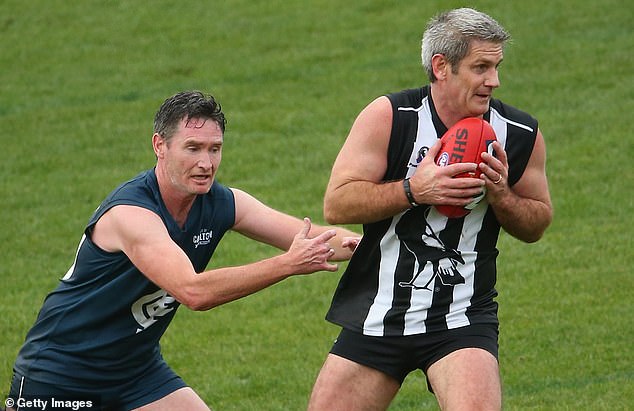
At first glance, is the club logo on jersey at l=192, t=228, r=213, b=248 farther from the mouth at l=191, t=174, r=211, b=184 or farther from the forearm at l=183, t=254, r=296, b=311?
the forearm at l=183, t=254, r=296, b=311

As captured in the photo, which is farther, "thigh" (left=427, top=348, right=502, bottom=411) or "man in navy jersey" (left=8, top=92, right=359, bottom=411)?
"man in navy jersey" (left=8, top=92, right=359, bottom=411)

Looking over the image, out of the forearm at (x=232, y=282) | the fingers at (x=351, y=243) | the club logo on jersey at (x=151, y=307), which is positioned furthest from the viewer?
the fingers at (x=351, y=243)

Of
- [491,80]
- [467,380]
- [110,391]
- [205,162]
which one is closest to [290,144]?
[110,391]

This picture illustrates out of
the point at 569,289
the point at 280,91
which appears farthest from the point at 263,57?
the point at 569,289

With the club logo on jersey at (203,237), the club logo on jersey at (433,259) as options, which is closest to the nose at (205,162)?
the club logo on jersey at (203,237)

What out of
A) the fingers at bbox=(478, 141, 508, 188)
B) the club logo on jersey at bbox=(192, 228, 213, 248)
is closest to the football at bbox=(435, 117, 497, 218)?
the fingers at bbox=(478, 141, 508, 188)

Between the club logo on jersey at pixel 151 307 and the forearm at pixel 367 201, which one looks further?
the club logo on jersey at pixel 151 307

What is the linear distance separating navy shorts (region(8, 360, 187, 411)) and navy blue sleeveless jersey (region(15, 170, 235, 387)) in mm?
31

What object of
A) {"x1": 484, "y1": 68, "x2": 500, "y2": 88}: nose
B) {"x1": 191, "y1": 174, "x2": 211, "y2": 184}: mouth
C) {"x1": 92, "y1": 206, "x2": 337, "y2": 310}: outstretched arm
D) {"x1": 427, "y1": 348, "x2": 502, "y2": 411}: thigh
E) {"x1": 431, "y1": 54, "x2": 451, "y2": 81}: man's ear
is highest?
{"x1": 431, "y1": 54, "x2": 451, "y2": 81}: man's ear

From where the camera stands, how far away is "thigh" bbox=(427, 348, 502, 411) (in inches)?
204

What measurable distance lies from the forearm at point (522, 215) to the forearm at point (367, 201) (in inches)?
17.5

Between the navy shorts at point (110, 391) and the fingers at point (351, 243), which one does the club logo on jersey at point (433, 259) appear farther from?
the navy shorts at point (110, 391)

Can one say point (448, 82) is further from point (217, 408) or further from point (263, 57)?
point (263, 57)

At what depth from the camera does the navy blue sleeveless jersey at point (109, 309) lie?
5590 mm
